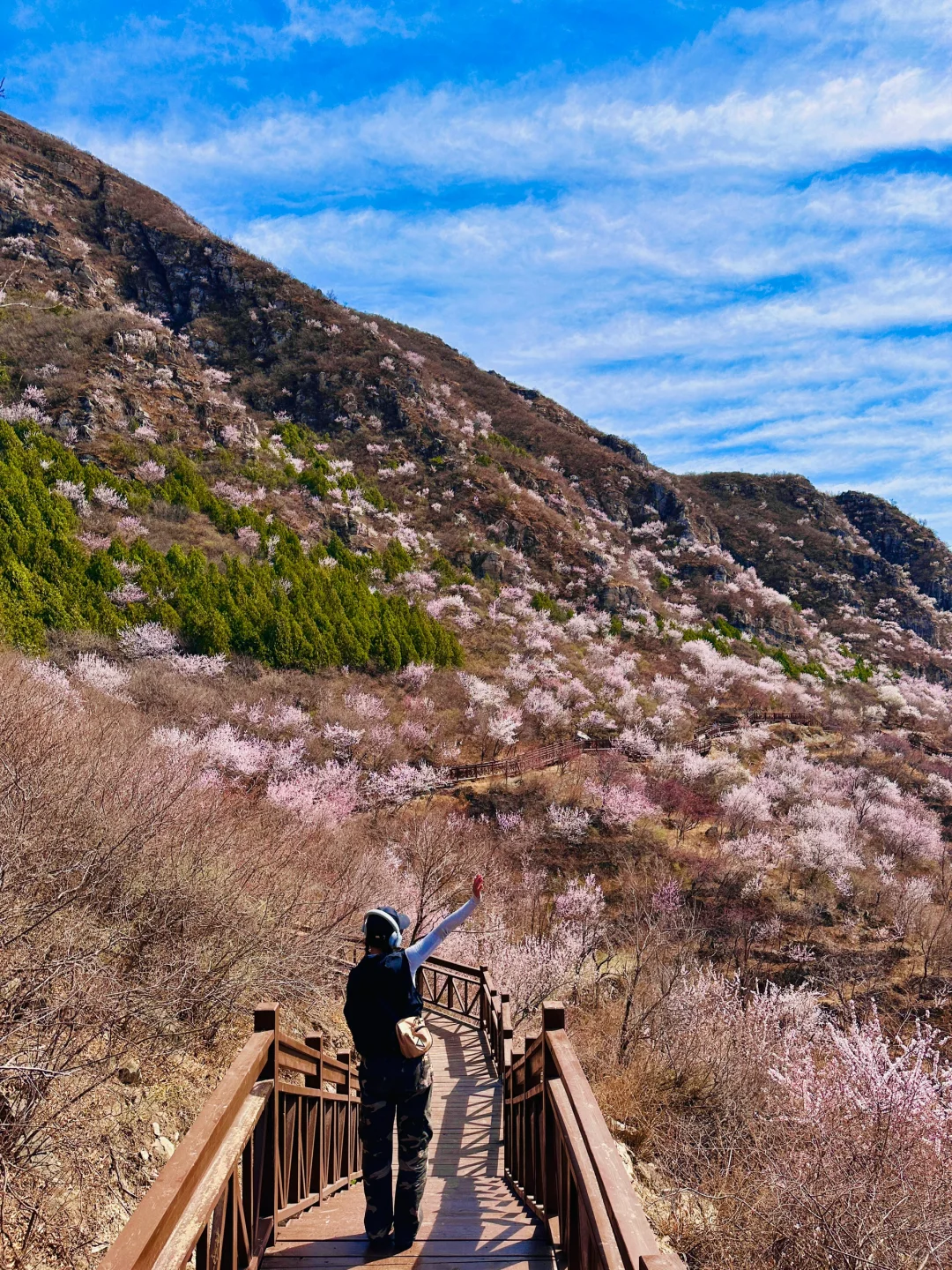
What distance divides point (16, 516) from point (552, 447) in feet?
192

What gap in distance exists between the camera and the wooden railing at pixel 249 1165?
Result: 1867mm

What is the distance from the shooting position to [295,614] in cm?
3039

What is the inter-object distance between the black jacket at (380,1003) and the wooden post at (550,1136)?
744 mm

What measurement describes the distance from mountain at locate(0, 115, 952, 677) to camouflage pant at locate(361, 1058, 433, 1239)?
31.7m

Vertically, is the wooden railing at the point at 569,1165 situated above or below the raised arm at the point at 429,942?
below

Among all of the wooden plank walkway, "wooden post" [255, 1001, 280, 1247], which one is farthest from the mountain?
"wooden post" [255, 1001, 280, 1247]

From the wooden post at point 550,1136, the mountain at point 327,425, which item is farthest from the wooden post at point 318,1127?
the mountain at point 327,425

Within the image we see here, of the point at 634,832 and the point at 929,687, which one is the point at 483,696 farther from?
the point at 929,687

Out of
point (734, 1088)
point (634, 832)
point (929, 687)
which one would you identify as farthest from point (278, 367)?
point (929, 687)

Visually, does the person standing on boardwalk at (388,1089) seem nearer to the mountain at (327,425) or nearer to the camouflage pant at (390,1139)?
the camouflage pant at (390,1139)

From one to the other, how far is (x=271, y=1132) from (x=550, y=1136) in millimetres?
1632

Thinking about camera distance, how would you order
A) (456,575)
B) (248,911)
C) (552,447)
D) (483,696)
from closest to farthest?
(248,911)
(483,696)
(456,575)
(552,447)

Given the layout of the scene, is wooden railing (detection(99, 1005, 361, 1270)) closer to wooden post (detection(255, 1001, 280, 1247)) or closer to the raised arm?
wooden post (detection(255, 1001, 280, 1247))

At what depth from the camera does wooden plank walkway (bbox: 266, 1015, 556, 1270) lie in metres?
3.24
